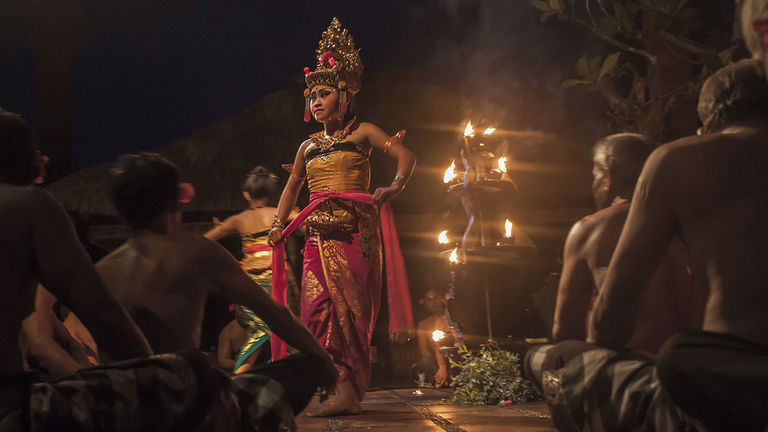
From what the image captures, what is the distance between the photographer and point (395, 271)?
5137 mm

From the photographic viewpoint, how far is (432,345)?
350 inches

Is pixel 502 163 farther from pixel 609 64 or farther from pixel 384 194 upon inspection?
pixel 384 194

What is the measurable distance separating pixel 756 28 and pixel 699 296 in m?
0.64

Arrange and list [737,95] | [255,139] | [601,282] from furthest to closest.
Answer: [255,139] < [601,282] < [737,95]

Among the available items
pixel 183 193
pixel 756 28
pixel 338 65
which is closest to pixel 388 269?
pixel 338 65

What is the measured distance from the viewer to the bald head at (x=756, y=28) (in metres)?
1.45

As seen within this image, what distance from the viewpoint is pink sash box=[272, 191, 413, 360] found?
4.82 metres

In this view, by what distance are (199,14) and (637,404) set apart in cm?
2371

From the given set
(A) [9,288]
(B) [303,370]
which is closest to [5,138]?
(A) [9,288]

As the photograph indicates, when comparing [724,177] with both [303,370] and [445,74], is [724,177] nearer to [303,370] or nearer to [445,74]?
[303,370]

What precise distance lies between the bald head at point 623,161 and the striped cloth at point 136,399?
156 cm

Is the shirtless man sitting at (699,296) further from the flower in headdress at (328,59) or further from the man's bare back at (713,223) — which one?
the flower in headdress at (328,59)

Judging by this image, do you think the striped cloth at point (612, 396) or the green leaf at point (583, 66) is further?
the green leaf at point (583, 66)

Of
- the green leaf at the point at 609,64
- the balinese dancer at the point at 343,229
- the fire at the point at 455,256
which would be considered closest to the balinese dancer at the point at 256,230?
the balinese dancer at the point at 343,229
